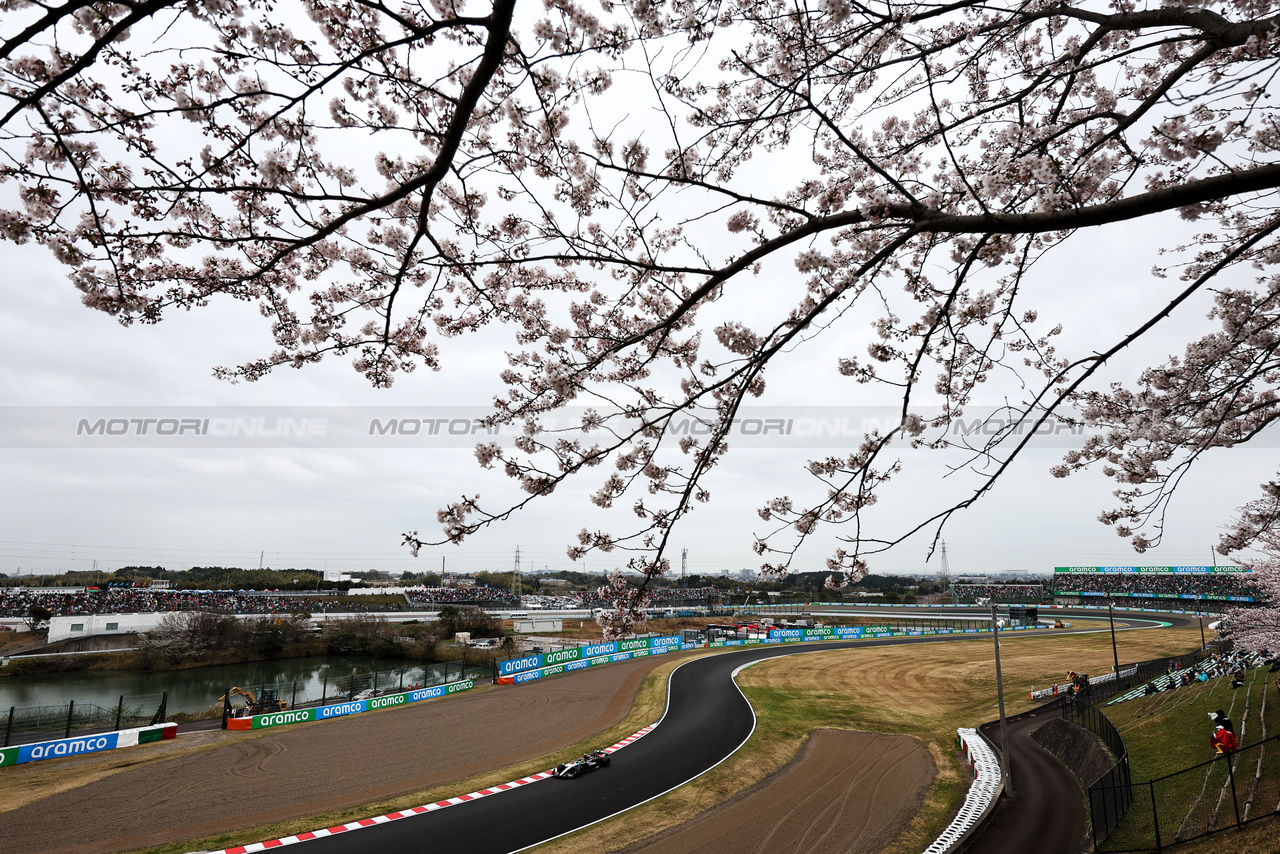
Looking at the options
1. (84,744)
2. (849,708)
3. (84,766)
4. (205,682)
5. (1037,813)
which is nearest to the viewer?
(1037,813)

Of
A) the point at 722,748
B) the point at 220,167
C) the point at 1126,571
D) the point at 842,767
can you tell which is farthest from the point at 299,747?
the point at 1126,571

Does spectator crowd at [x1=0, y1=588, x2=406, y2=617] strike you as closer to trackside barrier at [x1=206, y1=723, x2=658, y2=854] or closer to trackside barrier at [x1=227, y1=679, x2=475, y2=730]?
trackside barrier at [x1=227, y1=679, x2=475, y2=730]

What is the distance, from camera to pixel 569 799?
54.2 ft

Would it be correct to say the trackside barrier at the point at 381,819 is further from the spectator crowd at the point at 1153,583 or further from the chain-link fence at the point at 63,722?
the spectator crowd at the point at 1153,583

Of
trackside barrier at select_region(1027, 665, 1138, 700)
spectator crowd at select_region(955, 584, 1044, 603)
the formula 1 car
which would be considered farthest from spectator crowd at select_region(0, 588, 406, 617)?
spectator crowd at select_region(955, 584, 1044, 603)

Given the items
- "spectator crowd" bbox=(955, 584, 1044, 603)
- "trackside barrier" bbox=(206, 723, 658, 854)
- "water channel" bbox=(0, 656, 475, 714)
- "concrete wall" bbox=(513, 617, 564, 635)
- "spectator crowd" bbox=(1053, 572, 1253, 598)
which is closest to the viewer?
"trackside barrier" bbox=(206, 723, 658, 854)

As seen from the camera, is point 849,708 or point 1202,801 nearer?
point 1202,801

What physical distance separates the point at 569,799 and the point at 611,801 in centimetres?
123

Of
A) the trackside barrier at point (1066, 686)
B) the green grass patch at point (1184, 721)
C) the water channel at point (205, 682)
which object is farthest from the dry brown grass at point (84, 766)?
the trackside barrier at point (1066, 686)

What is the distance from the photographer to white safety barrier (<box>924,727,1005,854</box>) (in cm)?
1389

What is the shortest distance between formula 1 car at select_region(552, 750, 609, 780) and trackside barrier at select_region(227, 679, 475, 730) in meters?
13.3

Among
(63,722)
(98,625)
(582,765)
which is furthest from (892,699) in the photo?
(98,625)

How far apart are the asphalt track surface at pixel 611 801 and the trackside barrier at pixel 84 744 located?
13.8m

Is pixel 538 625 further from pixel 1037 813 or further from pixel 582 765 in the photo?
pixel 1037 813
